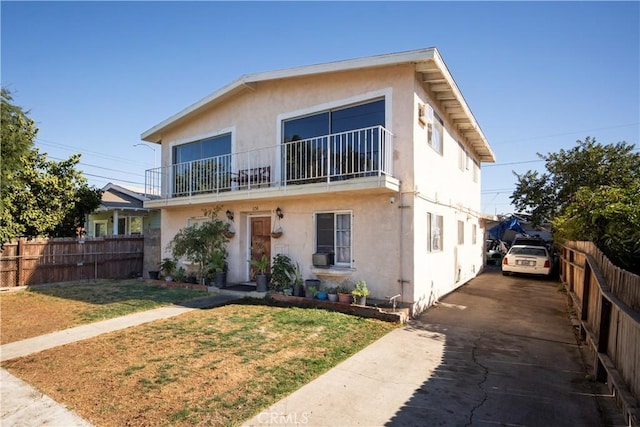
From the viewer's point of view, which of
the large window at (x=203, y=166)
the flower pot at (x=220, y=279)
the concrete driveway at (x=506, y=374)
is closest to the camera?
the concrete driveway at (x=506, y=374)

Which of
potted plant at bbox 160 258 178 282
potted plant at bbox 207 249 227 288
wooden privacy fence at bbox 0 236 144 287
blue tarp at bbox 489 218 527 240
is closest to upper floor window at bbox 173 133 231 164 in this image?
potted plant at bbox 207 249 227 288

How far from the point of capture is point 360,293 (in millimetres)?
8125

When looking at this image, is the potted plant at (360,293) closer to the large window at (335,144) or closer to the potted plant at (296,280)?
the potted plant at (296,280)

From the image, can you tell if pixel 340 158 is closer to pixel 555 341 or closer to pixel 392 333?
pixel 392 333

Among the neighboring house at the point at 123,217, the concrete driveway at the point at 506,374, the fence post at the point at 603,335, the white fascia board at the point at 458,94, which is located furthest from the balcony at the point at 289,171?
the neighboring house at the point at 123,217

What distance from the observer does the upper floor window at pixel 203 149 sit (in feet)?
40.5

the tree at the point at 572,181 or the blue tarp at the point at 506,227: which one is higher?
the tree at the point at 572,181

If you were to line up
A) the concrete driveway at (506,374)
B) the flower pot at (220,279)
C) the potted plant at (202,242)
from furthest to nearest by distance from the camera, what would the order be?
the potted plant at (202,242), the flower pot at (220,279), the concrete driveway at (506,374)

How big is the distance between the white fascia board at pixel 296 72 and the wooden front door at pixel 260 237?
14.1 ft

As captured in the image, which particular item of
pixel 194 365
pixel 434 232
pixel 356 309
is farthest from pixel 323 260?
pixel 194 365

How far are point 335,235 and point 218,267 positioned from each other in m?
4.16

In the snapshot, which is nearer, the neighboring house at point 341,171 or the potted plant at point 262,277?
the neighboring house at point 341,171

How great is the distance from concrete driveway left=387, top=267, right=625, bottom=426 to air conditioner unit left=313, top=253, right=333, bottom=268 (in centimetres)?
269

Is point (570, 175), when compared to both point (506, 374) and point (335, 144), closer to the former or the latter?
point (335, 144)
